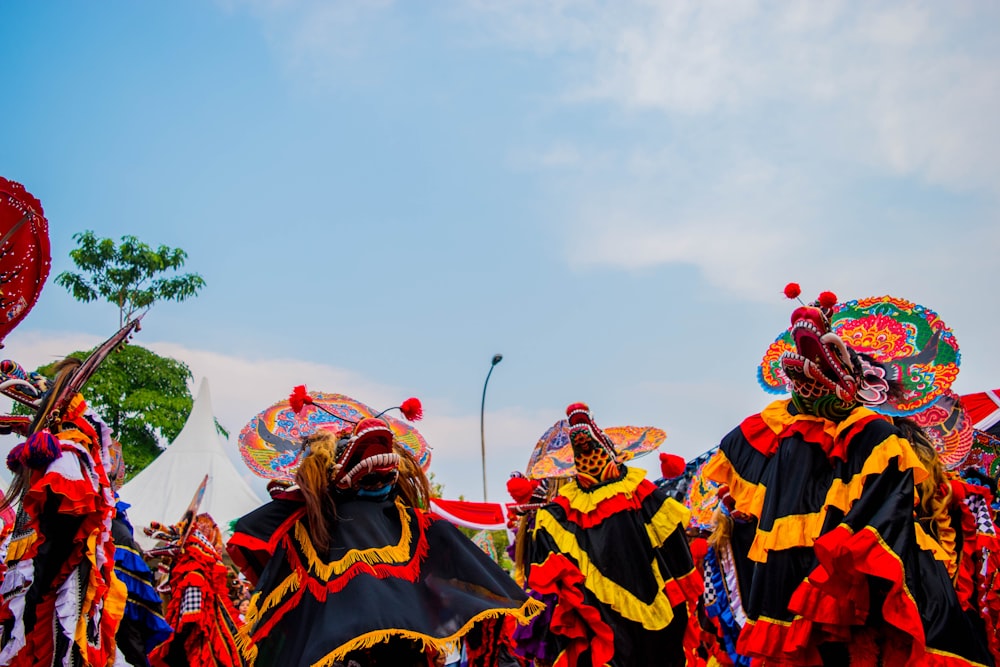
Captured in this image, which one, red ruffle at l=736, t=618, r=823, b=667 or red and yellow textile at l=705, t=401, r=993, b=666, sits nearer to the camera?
red and yellow textile at l=705, t=401, r=993, b=666

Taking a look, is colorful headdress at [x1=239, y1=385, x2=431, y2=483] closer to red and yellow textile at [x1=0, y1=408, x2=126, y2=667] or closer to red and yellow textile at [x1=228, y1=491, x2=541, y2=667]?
red and yellow textile at [x1=0, y1=408, x2=126, y2=667]

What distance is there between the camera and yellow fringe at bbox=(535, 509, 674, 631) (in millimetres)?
5961

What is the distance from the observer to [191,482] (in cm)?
1767

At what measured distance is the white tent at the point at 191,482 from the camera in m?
16.9

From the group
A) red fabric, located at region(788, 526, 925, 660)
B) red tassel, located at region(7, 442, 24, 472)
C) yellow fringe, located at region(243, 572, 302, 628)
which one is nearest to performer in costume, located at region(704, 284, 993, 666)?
red fabric, located at region(788, 526, 925, 660)

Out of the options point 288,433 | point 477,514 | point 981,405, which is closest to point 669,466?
point 288,433

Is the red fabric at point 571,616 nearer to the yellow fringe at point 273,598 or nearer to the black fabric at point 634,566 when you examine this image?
the black fabric at point 634,566

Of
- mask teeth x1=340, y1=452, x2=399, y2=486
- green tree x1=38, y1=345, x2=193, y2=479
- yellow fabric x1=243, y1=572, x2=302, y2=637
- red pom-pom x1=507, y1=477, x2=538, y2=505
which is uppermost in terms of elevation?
green tree x1=38, y1=345, x2=193, y2=479

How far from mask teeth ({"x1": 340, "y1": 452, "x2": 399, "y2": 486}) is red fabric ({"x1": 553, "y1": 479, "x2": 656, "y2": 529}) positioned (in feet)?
7.51

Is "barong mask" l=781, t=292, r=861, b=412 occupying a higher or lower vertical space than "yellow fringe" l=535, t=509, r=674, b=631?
higher

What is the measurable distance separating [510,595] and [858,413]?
2.04 meters

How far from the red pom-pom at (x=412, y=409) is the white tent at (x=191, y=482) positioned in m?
12.2

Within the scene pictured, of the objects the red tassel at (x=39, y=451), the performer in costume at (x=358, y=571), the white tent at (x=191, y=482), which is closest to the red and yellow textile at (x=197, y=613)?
the red tassel at (x=39, y=451)

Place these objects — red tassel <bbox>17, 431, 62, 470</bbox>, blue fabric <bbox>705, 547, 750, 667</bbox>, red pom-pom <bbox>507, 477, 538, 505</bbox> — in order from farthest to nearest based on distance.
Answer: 1. red pom-pom <bbox>507, 477, 538, 505</bbox>
2. blue fabric <bbox>705, 547, 750, 667</bbox>
3. red tassel <bbox>17, 431, 62, 470</bbox>
